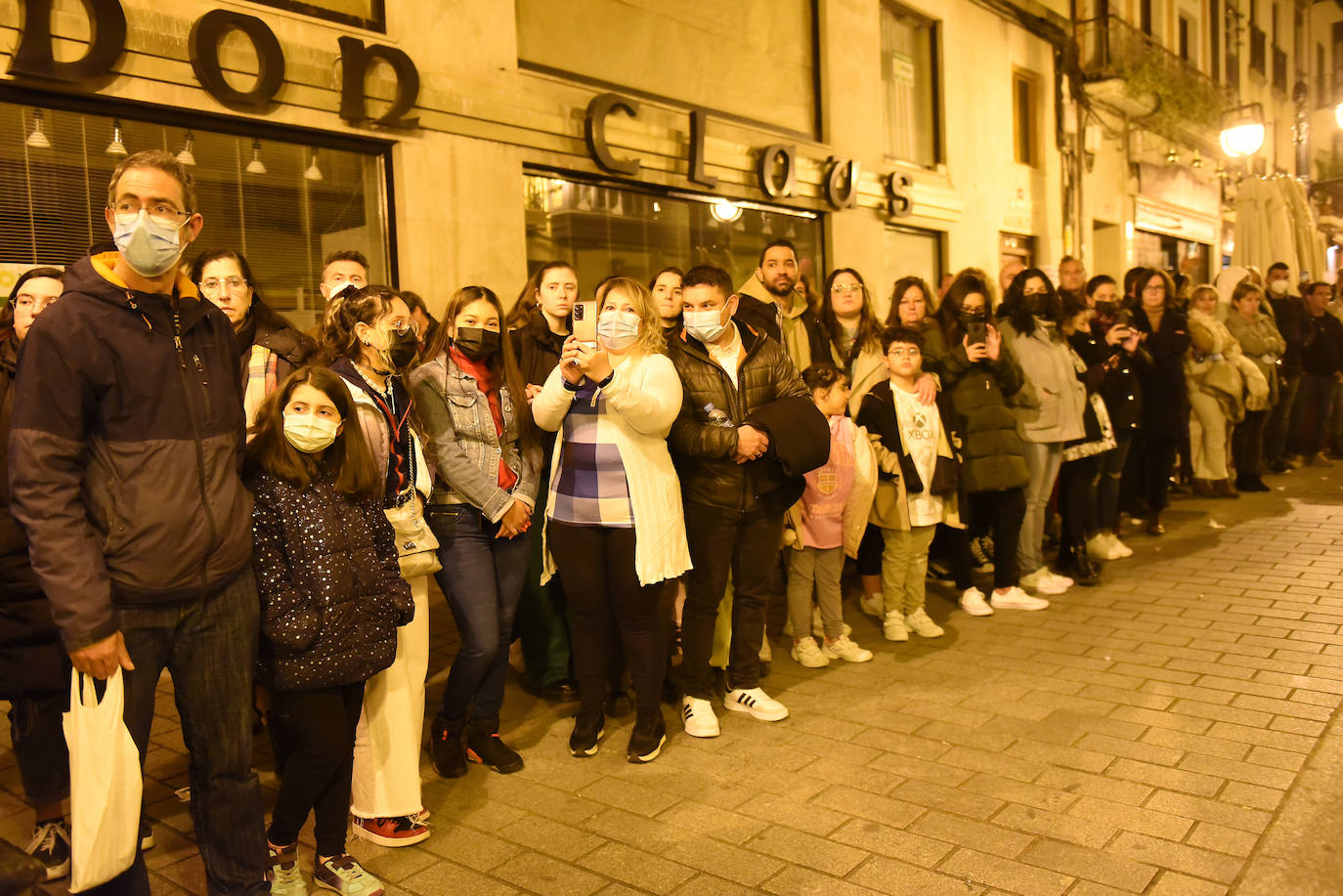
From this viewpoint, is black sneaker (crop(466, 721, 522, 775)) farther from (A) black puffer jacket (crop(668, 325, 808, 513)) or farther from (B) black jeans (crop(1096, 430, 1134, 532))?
→ (B) black jeans (crop(1096, 430, 1134, 532))

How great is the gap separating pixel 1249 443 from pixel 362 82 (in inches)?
370

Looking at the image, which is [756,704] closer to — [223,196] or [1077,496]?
[1077,496]

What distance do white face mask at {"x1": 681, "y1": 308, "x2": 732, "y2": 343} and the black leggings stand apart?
378cm

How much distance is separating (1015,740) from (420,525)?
2.71 meters

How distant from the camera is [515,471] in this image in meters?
4.48

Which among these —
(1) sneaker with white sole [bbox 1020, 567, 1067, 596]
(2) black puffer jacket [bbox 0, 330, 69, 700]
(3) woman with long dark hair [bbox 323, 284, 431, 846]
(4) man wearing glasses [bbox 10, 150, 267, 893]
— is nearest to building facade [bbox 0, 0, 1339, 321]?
(2) black puffer jacket [bbox 0, 330, 69, 700]

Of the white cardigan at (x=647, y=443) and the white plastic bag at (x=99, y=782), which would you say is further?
the white cardigan at (x=647, y=443)

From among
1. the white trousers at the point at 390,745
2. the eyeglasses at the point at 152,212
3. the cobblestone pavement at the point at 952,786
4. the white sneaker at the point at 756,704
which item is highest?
the eyeglasses at the point at 152,212

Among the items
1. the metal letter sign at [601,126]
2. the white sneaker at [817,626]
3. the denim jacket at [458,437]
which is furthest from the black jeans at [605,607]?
the metal letter sign at [601,126]

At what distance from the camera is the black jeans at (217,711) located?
292cm

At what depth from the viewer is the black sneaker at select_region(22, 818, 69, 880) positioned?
3.66m

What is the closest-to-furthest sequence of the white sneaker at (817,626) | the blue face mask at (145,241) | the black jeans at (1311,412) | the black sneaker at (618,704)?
the blue face mask at (145,241), the black sneaker at (618,704), the white sneaker at (817,626), the black jeans at (1311,412)

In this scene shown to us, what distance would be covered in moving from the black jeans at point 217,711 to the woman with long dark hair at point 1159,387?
752 centimetres

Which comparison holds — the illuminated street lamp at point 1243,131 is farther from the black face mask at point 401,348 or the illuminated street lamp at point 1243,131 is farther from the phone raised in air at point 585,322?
the black face mask at point 401,348
